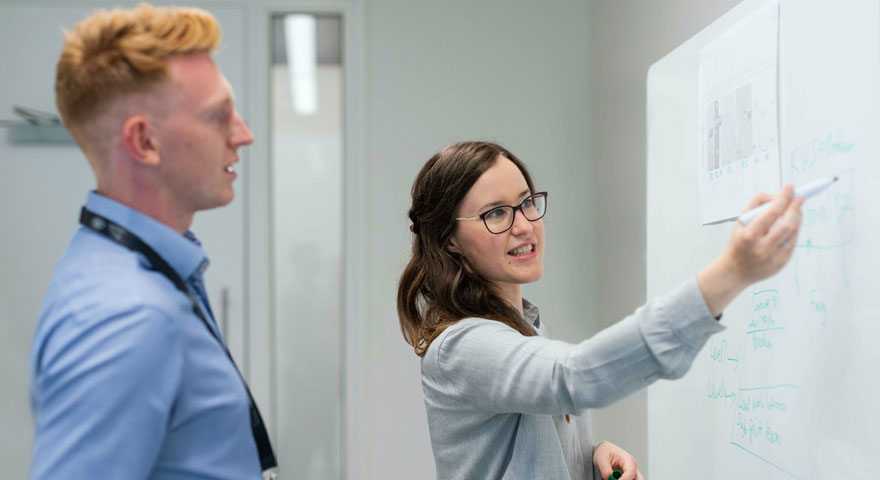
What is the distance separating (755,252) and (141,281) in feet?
2.16

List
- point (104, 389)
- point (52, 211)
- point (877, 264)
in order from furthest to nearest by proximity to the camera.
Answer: point (52, 211), point (877, 264), point (104, 389)

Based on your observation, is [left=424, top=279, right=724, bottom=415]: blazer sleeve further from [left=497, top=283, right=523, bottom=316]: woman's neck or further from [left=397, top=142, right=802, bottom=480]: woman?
[left=497, top=283, right=523, bottom=316]: woman's neck

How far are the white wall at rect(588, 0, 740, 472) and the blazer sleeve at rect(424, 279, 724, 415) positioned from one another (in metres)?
1.24

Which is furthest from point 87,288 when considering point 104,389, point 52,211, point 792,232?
point 52,211

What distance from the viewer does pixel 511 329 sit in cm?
112

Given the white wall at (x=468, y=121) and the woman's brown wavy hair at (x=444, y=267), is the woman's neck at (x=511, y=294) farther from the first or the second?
the white wall at (x=468, y=121)

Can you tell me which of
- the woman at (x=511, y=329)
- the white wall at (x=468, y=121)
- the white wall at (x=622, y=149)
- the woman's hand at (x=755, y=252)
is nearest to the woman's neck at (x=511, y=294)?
the woman at (x=511, y=329)

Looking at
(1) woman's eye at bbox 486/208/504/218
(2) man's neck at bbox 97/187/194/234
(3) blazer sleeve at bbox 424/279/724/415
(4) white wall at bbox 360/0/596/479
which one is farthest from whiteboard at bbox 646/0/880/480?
(4) white wall at bbox 360/0/596/479

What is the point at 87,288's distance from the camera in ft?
2.59

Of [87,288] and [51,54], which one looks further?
[51,54]

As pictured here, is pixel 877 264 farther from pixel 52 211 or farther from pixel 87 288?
pixel 52 211

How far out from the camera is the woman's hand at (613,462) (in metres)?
1.29

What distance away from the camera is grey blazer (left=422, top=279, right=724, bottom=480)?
2.83 ft

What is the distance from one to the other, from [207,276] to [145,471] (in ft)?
7.21
